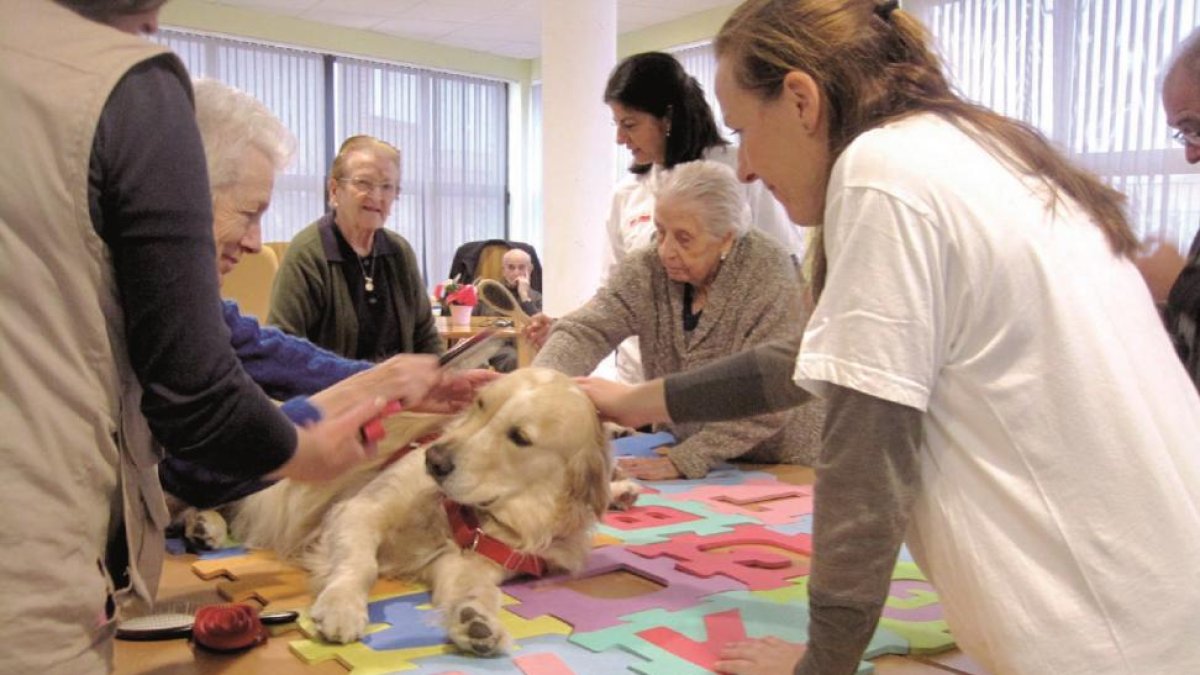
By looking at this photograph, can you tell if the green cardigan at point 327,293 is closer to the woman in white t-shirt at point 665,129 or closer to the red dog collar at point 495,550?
the woman in white t-shirt at point 665,129

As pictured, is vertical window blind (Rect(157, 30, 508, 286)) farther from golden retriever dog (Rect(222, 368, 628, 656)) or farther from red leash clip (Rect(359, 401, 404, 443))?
red leash clip (Rect(359, 401, 404, 443))

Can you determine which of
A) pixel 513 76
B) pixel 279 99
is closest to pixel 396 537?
pixel 279 99

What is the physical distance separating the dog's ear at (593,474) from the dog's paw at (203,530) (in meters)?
0.77

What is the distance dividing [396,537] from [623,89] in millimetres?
2032

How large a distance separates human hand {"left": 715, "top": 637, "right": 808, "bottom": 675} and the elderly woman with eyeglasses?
2132 mm

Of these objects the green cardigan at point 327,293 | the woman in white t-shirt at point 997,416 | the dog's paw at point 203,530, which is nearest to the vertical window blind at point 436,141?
the green cardigan at point 327,293

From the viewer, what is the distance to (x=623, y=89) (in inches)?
135

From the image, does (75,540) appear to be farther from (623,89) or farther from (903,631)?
(623,89)

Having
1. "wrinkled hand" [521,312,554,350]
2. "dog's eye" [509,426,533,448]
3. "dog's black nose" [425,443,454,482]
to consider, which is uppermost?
"wrinkled hand" [521,312,554,350]

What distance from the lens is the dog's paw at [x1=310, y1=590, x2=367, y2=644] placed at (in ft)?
4.89

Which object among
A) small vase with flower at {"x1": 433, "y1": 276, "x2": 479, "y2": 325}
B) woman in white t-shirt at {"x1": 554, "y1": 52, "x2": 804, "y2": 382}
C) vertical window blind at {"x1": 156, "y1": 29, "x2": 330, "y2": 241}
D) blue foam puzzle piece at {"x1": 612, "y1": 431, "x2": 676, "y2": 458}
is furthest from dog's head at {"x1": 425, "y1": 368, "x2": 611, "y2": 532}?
vertical window blind at {"x1": 156, "y1": 29, "x2": 330, "y2": 241}

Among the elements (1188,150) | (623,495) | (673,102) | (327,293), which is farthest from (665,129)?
(1188,150)

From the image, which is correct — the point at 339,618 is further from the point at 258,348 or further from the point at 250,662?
the point at 258,348

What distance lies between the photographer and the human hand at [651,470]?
2.61 m
